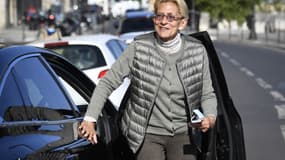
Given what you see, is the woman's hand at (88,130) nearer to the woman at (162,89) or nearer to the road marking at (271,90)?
the woman at (162,89)

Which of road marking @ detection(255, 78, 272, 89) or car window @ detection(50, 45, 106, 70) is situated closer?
car window @ detection(50, 45, 106, 70)

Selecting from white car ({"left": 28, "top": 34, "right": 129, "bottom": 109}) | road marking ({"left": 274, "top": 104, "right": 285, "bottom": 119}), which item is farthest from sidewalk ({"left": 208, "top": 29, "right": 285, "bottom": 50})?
white car ({"left": 28, "top": 34, "right": 129, "bottom": 109})

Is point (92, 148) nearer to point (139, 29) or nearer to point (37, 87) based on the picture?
point (37, 87)

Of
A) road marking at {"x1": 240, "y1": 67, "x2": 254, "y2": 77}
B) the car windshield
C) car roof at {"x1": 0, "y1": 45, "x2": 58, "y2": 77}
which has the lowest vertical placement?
road marking at {"x1": 240, "y1": 67, "x2": 254, "y2": 77}

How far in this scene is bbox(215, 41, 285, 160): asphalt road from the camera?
464 inches

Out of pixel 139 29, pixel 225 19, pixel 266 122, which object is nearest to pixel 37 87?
pixel 266 122

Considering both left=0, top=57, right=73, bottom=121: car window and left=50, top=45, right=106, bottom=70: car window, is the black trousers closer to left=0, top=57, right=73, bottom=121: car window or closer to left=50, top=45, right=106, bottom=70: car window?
left=0, top=57, right=73, bottom=121: car window

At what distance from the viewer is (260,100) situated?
59.4 feet

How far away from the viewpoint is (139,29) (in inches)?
1141

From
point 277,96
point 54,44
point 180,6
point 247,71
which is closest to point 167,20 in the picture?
point 180,6

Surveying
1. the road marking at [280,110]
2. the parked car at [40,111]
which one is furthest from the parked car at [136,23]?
the parked car at [40,111]

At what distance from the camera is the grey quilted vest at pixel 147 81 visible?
5328 mm

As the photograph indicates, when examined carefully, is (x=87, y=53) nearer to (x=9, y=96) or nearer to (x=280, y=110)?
(x=280, y=110)

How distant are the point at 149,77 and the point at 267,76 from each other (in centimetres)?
1969
